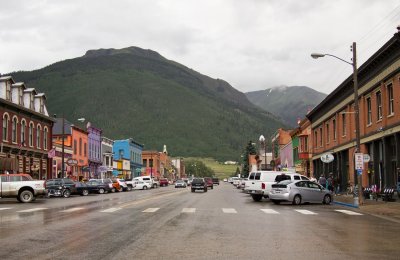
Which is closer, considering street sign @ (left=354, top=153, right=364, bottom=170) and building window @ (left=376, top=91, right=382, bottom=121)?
street sign @ (left=354, top=153, right=364, bottom=170)

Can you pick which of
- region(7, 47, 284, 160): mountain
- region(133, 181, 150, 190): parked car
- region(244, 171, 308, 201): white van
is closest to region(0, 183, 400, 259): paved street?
region(244, 171, 308, 201): white van

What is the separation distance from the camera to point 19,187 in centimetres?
3422

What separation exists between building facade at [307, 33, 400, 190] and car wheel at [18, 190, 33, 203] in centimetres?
2165

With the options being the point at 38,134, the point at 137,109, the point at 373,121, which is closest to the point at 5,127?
the point at 38,134

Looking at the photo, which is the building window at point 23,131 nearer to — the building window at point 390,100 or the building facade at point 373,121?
the building facade at point 373,121

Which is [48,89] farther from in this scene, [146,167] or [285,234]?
[285,234]

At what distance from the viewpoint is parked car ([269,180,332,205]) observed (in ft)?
102

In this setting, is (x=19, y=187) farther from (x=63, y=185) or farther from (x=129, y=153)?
(x=129, y=153)

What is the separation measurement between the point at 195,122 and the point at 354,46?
156 m

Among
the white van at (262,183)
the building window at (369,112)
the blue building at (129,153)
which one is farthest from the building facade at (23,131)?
the blue building at (129,153)

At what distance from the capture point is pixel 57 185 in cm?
4488

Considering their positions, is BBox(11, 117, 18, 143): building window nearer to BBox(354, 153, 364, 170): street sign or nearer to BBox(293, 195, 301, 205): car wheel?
BBox(293, 195, 301, 205): car wheel

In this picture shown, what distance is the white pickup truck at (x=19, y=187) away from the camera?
33.9 m

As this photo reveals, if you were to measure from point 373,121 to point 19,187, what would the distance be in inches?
921
